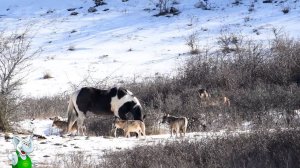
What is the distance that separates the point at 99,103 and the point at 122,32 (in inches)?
659

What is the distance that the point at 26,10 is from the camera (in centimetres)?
3569

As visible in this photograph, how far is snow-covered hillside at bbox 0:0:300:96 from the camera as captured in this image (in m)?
25.4

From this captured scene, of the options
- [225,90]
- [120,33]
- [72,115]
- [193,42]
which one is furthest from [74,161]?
[120,33]

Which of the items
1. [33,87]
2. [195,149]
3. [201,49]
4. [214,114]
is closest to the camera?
[195,149]

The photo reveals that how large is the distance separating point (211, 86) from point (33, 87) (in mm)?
8436

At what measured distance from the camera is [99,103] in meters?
14.1

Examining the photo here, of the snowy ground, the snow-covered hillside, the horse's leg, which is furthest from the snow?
the snowy ground

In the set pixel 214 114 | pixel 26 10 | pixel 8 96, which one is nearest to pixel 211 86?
pixel 214 114

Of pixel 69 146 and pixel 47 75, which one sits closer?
pixel 69 146

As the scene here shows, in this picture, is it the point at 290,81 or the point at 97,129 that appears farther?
the point at 290,81

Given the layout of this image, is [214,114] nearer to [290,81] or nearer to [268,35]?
[290,81]

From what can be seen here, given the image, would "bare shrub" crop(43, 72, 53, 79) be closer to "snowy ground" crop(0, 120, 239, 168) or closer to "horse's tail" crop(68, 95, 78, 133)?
"horse's tail" crop(68, 95, 78, 133)

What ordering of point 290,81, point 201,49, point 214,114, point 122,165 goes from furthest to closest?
point 201,49, point 290,81, point 214,114, point 122,165

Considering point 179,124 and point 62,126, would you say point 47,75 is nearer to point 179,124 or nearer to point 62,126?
point 62,126
